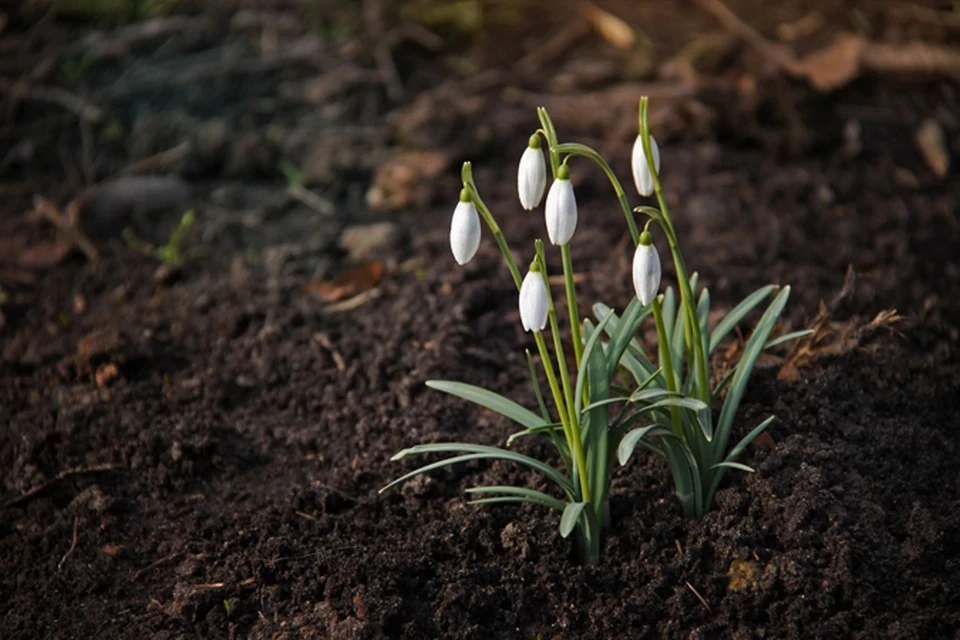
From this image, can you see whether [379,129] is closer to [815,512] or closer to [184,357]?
[184,357]

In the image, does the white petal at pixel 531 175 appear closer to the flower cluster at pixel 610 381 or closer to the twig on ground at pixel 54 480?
the flower cluster at pixel 610 381

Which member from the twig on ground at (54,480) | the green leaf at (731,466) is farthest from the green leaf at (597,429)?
the twig on ground at (54,480)

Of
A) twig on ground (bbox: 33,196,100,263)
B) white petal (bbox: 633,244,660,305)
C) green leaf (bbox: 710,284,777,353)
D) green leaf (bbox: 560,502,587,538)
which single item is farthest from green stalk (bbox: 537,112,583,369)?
twig on ground (bbox: 33,196,100,263)

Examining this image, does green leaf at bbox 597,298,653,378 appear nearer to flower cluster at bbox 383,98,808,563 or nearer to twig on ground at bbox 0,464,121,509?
flower cluster at bbox 383,98,808,563

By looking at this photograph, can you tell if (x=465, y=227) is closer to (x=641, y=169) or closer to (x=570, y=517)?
(x=641, y=169)

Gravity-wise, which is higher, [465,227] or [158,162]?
[465,227]

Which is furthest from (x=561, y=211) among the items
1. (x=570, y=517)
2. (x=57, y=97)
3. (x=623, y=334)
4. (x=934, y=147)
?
(x=57, y=97)

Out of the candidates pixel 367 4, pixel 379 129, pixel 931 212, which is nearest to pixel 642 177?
pixel 931 212
